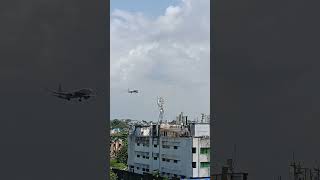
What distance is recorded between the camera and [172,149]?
28453 mm
